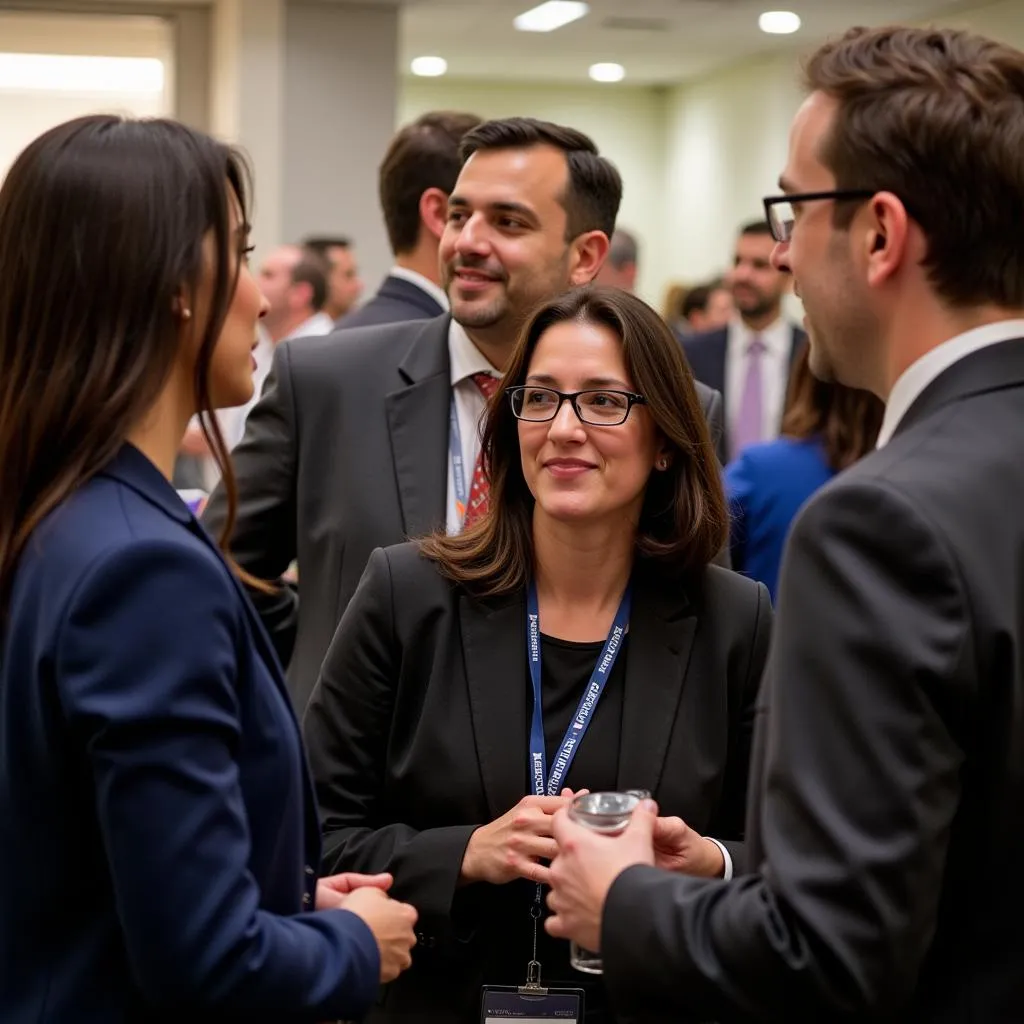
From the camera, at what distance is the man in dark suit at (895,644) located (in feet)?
4.53

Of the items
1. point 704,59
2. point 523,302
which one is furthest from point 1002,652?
point 704,59

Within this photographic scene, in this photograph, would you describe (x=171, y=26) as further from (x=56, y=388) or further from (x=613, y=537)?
(x=56, y=388)

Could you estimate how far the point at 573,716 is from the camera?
2225mm

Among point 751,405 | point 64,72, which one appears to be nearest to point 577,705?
point 751,405

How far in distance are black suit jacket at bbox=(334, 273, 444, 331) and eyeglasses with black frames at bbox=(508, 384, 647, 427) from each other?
154 cm

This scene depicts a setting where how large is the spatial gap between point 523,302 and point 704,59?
1092 centimetres

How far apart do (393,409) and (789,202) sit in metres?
1.47

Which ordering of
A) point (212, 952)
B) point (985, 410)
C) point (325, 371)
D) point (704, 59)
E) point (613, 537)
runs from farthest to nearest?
point (704, 59)
point (325, 371)
point (613, 537)
point (985, 410)
point (212, 952)

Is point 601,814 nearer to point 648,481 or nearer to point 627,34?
point 648,481

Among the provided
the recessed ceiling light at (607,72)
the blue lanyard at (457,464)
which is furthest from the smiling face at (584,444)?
the recessed ceiling light at (607,72)

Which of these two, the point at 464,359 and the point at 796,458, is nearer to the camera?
the point at 464,359

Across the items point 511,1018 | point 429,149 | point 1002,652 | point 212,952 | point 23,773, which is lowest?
point 511,1018

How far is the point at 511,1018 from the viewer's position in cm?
214

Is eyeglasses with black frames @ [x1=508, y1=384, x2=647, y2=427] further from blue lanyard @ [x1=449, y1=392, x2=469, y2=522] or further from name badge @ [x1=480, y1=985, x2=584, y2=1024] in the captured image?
name badge @ [x1=480, y1=985, x2=584, y2=1024]
